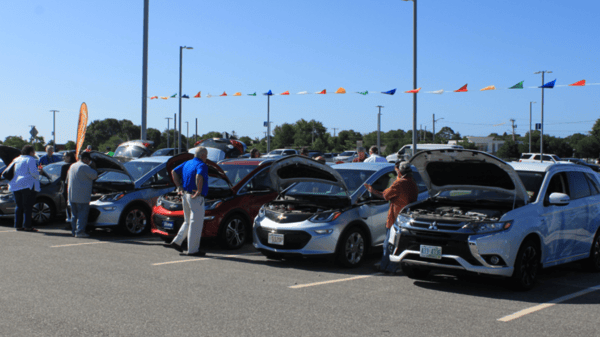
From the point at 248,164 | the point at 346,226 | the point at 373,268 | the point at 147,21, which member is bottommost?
the point at 373,268

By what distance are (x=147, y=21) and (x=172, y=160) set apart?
12115 millimetres

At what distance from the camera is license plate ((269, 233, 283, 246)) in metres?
8.43

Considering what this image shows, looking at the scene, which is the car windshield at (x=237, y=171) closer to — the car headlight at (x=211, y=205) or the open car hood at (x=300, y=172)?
the car headlight at (x=211, y=205)

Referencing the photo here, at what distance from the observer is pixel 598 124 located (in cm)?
9225

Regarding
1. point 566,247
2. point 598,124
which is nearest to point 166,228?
point 566,247

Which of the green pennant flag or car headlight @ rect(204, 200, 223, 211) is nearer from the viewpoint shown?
car headlight @ rect(204, 200, 223, 211)

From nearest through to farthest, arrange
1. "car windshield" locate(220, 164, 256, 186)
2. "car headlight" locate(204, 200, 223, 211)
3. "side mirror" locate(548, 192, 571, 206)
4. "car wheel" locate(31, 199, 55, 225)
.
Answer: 1. "side mirror" locate(548, 192, 571, 206)
2. "car headlight" locate(204, 200, 223, 211)
3. "car windshield" locate(220, 164, 256, 186)
4. "car wheel" locate(31, 199, 55, 225)

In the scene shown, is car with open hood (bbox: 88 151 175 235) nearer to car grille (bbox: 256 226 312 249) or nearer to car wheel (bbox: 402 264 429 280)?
car grille (bbox: 256 226 312 249)

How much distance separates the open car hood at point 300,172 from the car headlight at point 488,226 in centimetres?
269

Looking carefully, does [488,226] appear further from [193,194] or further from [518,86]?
[518,86]

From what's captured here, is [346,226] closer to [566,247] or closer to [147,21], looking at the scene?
[566,247]

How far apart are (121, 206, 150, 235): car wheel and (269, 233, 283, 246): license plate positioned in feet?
14.4

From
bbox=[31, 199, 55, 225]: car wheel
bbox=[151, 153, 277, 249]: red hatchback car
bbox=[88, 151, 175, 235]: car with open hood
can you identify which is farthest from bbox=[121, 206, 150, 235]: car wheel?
bbox=[31, 199, 55, 225]: car wheel

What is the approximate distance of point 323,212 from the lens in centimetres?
849
